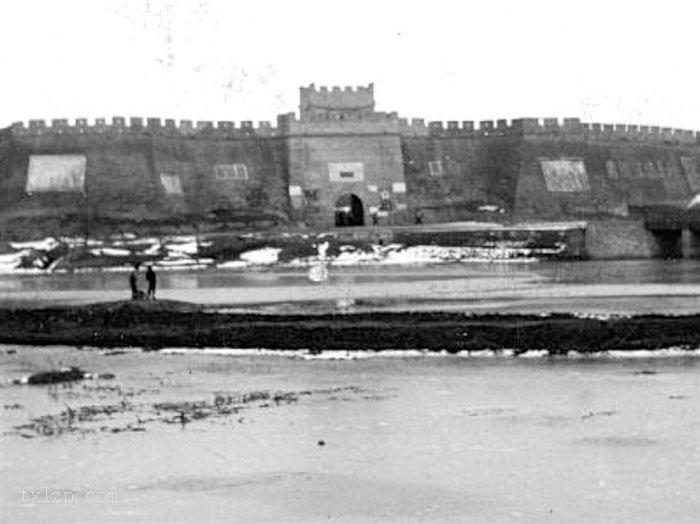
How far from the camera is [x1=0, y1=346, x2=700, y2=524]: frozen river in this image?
10.1 m

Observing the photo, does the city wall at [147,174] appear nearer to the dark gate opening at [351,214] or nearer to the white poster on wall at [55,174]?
the white poster on wall at [55,174]

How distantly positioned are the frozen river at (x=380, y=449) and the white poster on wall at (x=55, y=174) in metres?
42.5

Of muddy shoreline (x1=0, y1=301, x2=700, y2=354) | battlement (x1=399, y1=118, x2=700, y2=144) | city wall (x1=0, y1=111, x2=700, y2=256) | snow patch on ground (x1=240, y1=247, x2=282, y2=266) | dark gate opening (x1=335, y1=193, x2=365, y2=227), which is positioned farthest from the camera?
battlement (x1=399, y1=118, x2=700, y2=144)

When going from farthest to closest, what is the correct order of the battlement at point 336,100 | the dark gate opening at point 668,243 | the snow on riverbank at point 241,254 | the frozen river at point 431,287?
the battlement at point 336,100 → the dark gate opening at point 668,243 → the snow on riverbank at point 241,254 → the frozen river at point 431,287

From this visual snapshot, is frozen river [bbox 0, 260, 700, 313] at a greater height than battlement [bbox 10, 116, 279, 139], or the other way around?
battlement [bbox 10, 116, 279, 139]

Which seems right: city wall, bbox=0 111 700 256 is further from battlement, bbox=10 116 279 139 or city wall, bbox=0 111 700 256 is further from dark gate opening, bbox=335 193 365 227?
dark gate opening, bbox=335 193 365 227

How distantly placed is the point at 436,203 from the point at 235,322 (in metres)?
41.0

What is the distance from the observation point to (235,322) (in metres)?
23.3

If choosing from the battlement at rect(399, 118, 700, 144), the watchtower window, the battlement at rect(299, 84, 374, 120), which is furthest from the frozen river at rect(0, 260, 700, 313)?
the battlement at rect(299, 84, 374, 120)

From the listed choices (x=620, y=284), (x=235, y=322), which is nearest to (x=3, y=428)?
(x=235, y=322)

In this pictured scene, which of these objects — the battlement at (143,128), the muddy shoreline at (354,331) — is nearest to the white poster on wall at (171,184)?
the battlement at (143,128)

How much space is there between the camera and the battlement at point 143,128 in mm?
60562

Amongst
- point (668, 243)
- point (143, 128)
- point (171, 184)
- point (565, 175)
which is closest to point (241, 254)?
point (171, 184)

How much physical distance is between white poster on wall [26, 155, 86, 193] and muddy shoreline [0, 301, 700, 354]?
3421 centimetres
